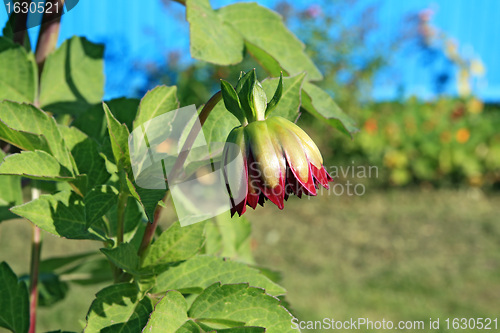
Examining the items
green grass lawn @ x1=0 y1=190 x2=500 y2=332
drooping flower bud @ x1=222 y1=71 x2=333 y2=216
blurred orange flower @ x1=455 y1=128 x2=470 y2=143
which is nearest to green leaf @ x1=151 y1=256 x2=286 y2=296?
drooping flower bud @ x1=222 y1=71 x2=333 y2=216

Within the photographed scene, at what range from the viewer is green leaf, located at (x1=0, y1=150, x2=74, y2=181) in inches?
17.3

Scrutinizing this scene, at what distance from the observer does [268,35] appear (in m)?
0.62

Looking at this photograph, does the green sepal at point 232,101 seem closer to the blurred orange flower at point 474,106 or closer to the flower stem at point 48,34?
the flower stem at point 48,34

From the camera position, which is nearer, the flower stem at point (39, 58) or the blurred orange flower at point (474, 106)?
the flower stem at point (39, 58)

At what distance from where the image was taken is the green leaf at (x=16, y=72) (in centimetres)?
59

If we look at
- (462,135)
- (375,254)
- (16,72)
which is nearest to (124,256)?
(16,72)

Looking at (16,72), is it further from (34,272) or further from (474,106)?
(474,106)

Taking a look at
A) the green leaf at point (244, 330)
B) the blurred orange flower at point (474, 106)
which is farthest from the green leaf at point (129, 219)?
the blurred orange flower at point (474, 106)

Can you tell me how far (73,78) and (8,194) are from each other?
168 mm

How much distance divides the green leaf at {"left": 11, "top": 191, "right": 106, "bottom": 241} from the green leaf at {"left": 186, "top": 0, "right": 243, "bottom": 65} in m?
0.18

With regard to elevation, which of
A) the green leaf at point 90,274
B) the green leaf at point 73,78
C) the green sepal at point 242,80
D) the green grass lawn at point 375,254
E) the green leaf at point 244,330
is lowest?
the green grass lawn at point 375,254

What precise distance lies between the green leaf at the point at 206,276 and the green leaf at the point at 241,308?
3 cm

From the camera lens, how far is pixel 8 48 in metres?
0.58

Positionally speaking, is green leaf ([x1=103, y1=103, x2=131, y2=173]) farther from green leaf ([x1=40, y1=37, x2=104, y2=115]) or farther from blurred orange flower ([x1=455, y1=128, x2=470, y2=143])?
blurred orange flower ([x1=455, y1=128, x2=470, y2=143])
